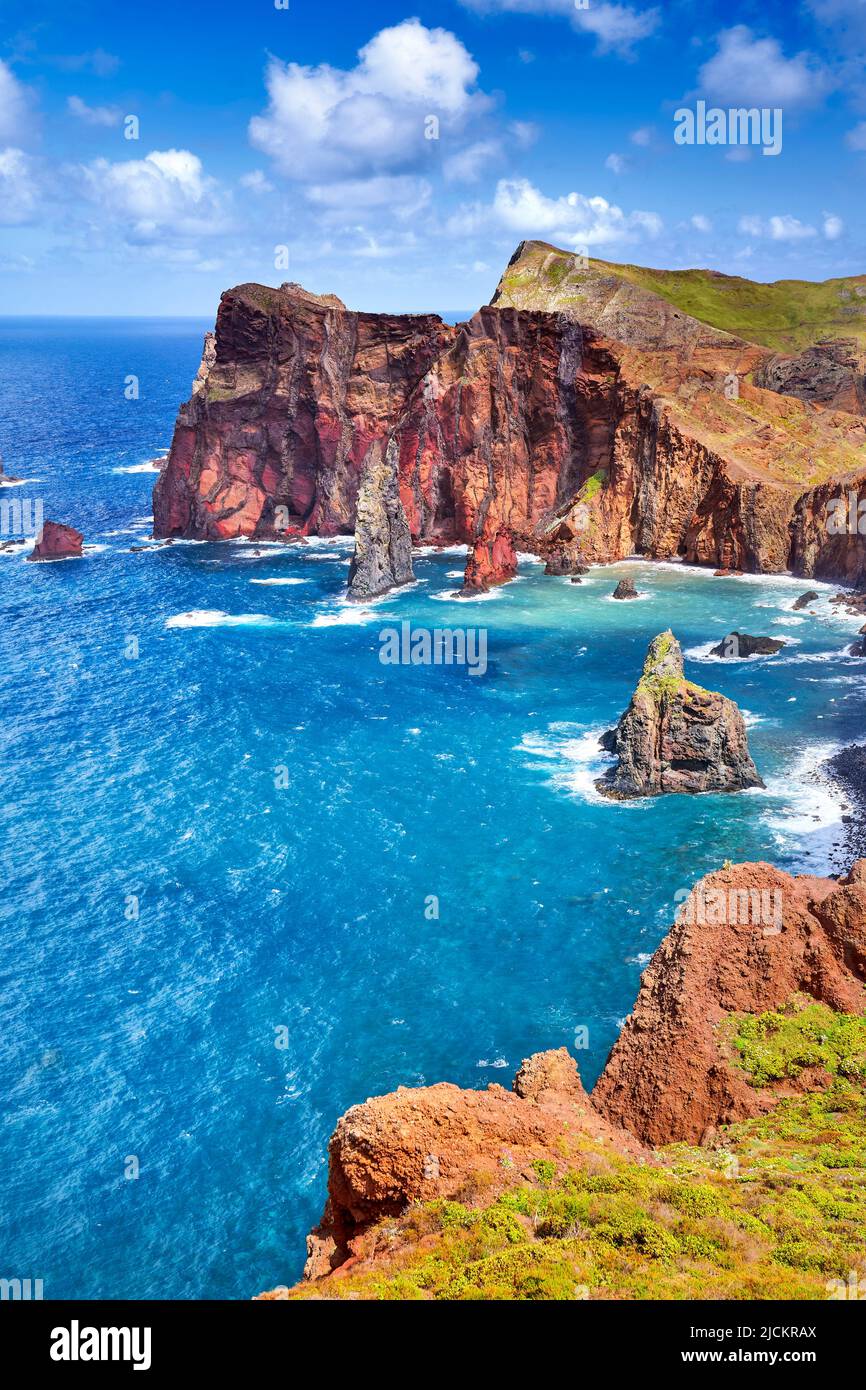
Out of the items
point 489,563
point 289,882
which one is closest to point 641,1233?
point 289,882

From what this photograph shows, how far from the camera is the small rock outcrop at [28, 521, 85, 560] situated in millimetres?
144625

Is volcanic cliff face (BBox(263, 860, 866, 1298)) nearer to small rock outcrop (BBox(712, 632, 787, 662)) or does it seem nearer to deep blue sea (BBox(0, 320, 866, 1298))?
deep blue sea (BBox(0, 320, 866, 1298))

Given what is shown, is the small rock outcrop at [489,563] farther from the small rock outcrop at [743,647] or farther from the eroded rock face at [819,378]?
the eroded rock face at [819,378]

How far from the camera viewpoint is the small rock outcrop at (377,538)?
128625mm

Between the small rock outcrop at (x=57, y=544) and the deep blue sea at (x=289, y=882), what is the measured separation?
32359 millimetres

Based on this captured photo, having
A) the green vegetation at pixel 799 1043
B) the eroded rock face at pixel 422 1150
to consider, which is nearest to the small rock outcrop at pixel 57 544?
the eroded rock face at pixel 422 1150

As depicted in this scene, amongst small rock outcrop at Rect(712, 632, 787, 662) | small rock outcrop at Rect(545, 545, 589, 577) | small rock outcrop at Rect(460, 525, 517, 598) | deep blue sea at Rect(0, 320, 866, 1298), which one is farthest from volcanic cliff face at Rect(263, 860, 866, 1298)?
small rock outcrop at Rect(545, 545, 589, 577)

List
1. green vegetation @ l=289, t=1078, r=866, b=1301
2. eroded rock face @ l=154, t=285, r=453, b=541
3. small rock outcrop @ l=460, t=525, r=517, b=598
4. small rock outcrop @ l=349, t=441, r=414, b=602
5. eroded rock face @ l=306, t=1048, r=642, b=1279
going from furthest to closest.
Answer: eroded rock face @ l=154, t=285, r=453, b=541 → small rock outcrop @ l=460, t=525, r=517, b=598 → small rock outcrop @ l=349, t=441, r=414, b=602 → eroded rock face @ l=306, t=1048, r=642, b=1279 → green vegetation @ l=289, t=1078, r=866, b=1301

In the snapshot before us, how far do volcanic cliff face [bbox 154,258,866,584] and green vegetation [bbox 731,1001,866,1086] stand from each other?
362 feet

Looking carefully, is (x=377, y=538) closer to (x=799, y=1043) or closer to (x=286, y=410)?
(x=286, y=410)

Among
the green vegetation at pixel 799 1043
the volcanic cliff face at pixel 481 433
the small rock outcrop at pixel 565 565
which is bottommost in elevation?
the green vegetation at pixel 799 1043

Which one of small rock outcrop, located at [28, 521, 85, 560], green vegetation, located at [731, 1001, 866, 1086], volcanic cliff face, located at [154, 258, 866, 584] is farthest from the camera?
small rock outcrop, located at [28, 521, 85, 560]

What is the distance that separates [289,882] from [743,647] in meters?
58.2

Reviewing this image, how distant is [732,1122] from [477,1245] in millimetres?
11963
